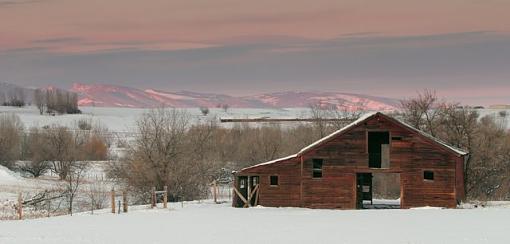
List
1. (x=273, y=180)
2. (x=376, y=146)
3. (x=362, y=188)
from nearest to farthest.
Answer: (x=273, y=180) < (x=376, y=146) < (x=362, y=188)

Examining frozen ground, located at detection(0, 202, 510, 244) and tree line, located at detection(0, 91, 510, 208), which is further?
tree line, located at detection(0, 91, 510, 208)

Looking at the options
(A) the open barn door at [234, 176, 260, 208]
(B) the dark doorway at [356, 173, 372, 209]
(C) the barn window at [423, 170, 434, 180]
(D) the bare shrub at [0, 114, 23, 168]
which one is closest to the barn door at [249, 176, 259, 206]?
(A) the open barn door at [234, 176, 260, 208]

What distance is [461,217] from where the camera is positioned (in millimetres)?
45219

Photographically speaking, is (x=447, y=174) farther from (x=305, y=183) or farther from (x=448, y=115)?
(x=448, y=115)

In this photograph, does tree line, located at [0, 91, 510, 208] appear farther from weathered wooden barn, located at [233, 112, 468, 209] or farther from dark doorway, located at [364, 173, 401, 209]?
weathered wooden barn, located at [233, 112, 468, 209]

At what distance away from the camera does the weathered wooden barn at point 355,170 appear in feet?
169

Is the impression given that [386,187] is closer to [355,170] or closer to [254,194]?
[355,170]

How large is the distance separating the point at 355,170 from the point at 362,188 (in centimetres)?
388

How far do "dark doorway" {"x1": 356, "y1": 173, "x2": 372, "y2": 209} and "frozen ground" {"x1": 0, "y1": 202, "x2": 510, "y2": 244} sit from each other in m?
3.98

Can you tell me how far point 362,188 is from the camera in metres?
56.1

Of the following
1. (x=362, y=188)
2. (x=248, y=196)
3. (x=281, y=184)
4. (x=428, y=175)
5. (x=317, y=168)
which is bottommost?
(x=248, y=196)

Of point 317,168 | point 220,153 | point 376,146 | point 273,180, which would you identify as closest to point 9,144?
point 220,153

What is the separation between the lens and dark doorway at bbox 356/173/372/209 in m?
54.1

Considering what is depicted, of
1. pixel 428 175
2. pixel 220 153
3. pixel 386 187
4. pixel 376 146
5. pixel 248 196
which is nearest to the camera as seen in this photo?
pixel 428 175
